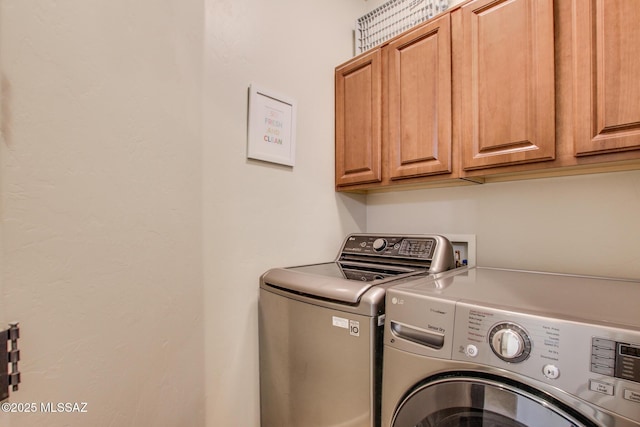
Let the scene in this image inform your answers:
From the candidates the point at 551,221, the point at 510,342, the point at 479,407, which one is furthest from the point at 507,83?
the point at 479,407

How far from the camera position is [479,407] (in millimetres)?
680

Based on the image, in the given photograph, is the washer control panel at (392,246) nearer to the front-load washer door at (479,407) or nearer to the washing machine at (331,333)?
the washing machine at (331,333)

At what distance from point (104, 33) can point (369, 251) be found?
1.33 metres

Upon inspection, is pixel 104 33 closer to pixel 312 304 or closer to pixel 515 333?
pixel 312 304

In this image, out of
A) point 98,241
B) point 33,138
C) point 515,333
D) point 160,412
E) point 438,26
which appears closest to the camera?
point 515,333

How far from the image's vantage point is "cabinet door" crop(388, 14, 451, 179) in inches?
49.3

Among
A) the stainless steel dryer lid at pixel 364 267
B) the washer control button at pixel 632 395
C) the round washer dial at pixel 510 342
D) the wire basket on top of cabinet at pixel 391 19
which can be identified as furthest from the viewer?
the wire basket on top of cabinet at pixel 391 19

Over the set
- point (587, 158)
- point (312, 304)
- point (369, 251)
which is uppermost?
point (587, 158)

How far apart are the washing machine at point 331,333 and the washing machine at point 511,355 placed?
0.06 m

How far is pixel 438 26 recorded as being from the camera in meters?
1.26

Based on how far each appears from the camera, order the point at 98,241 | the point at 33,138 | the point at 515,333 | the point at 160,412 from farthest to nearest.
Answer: the point at 160,412 → the point at 98,241 → the point at 33,138 → the point at 515,333

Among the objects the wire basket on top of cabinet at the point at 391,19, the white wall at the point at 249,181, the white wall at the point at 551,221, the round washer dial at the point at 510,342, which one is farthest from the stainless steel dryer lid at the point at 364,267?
the wire basket on top of cabinet at the point at 391,19

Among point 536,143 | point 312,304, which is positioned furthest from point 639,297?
Result: point 312,304

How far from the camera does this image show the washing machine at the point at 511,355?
562 millimetres
